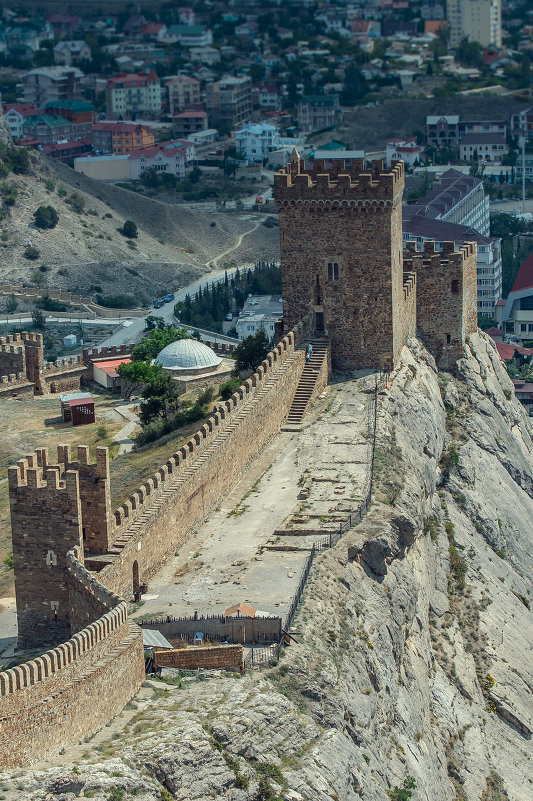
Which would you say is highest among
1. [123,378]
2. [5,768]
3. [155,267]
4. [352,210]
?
[352,210]

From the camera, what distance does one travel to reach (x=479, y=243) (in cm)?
18688

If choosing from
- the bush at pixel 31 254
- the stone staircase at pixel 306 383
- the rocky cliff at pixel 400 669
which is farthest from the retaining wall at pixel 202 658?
the bush at pixel 31 254

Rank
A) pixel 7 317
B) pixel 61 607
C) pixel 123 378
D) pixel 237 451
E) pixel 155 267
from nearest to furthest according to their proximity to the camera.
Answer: pixel 61 607, pixel 237 451, pixel 123 378, pixel 7 317, pixel 155 267

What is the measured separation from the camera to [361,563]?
5597 cm

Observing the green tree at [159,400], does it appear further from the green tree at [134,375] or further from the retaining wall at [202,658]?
the retaining wall at [202,658]

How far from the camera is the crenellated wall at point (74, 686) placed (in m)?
40.6

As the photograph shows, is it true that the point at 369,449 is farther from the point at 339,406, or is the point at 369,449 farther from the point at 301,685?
the point at 301,685

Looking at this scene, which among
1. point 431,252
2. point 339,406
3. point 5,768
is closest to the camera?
point 5,768

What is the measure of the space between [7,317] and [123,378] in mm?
74119

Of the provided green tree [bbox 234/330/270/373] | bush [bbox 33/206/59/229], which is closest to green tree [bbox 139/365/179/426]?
green tree [bbox 234/330/270/373]

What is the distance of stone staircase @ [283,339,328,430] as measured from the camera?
230 ft

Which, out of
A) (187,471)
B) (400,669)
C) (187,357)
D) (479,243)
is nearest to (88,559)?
(187,471)

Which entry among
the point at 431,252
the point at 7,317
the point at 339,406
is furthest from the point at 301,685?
the point at 7,317

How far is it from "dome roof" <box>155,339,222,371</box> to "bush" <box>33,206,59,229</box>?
99.0 meters
